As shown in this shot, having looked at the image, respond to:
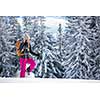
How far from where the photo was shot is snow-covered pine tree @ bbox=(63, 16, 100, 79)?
223 cm

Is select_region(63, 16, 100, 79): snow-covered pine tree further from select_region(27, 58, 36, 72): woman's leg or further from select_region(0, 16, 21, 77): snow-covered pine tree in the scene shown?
select_region(0, 16, 21, 77): snow-covered pine tree

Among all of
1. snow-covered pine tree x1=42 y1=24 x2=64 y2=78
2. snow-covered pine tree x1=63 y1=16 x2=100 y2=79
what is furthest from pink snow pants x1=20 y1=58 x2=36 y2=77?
snow-covered pine tree x1=63 y1=16 x2=100 y2=79

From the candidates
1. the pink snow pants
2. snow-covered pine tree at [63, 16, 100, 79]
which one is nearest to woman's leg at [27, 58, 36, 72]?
the pink snow pants

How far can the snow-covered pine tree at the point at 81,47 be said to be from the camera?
223 cm

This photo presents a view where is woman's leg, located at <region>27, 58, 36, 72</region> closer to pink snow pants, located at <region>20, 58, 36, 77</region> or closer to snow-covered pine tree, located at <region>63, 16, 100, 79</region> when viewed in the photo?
pink snow pants, located at <region>20, 58, 36, 77</region>

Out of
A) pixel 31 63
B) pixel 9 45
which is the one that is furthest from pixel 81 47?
pixel 9 45

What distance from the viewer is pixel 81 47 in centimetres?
224

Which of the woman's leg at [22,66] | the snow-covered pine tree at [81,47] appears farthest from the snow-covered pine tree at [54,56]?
the woman's leg at [22,66]

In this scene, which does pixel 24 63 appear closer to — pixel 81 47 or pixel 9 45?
pixel 9 45

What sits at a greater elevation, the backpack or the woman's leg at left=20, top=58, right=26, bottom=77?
the backpack

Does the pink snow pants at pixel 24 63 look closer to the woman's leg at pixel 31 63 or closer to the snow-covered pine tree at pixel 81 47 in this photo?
the woman's leg at pixel 31 63

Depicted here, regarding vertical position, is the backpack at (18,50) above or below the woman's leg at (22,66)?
above

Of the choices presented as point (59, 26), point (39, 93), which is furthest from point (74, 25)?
point (39, 93)
